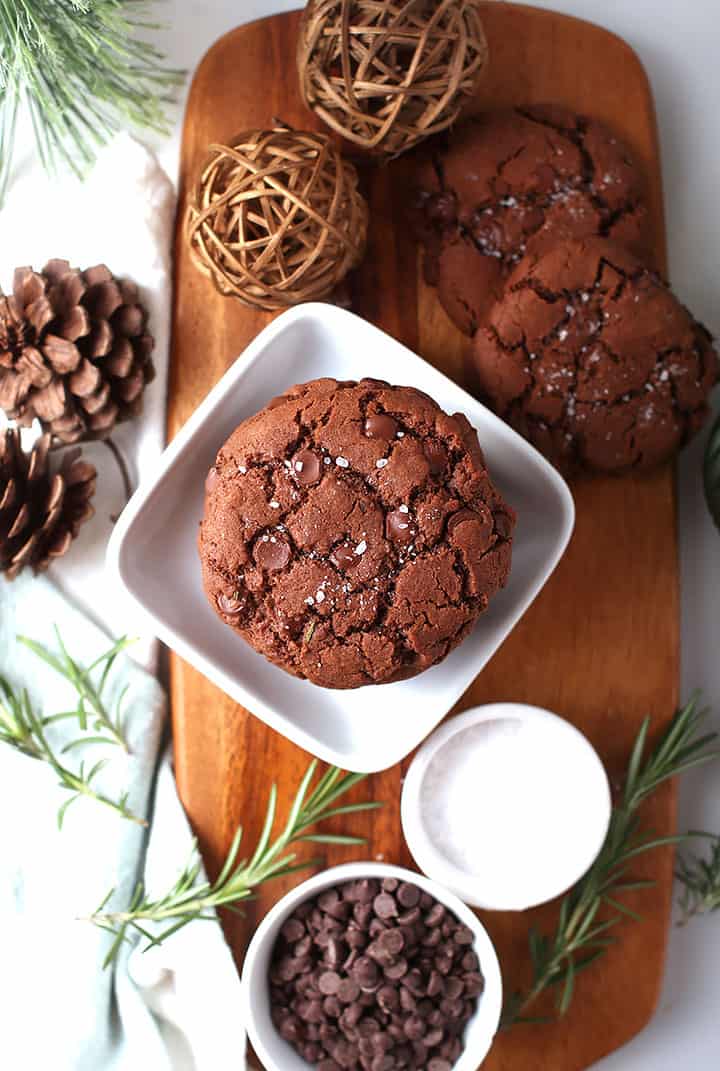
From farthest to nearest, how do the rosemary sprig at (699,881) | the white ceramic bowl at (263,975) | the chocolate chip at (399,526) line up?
1. the rosemary sprig at (699,881)
2. the white ceramic bowl at (263,975)
3. the chocolate chip at (399,526)

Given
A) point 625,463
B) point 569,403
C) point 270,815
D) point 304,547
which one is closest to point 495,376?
point 569,403

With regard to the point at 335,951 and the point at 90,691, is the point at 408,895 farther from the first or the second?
the point at 90,691

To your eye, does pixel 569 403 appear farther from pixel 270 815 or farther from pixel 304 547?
pixel 270 815

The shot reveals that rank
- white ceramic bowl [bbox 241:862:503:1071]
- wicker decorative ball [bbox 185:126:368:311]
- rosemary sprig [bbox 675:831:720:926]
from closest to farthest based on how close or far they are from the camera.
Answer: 1. wicker decorative ball [bbox 185:126:368:311]
2. white ceramic bowl [bbox 241:862:503:1071]
3. rosemary sprig [bbox 675:831:720:926]

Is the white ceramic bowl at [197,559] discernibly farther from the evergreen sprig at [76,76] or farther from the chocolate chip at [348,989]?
the evergreen sprig at [76,76]

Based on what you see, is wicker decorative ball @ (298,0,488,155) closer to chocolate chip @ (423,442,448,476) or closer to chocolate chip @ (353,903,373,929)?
chocolate chip @ (423,442,448,476)

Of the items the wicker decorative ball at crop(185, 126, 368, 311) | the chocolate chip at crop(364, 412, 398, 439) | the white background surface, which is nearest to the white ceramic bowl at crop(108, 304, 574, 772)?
the wicker decorative ball at crop(185, 126, 368, 311)

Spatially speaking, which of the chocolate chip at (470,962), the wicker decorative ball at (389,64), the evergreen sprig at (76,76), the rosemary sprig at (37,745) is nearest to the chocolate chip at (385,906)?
the chocolate chip at (470,962)

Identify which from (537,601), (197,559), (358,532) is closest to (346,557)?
(358,532)
